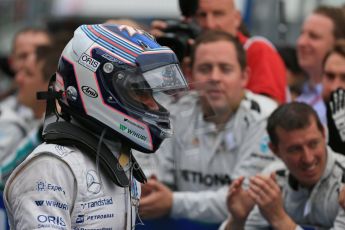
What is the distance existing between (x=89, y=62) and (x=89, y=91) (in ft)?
0.41

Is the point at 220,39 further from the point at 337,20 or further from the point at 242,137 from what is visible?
the point at 337,20

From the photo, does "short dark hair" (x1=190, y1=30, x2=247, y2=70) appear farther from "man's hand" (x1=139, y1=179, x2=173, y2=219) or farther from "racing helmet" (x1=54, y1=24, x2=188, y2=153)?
"racing helmet" (x1=54, y1=24, x2=188, y2=153)

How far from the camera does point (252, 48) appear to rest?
8.21 m

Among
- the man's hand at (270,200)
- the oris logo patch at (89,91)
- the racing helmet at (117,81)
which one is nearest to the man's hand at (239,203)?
the man's hand at (270,200)

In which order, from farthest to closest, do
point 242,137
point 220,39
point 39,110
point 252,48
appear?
point 39,110 < point 252,48 < point 220,39 < point 242,137

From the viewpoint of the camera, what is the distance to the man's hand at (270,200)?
6.29 m

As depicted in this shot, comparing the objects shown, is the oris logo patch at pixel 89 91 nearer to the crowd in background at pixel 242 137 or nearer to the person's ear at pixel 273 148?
the crowd in background at pixel 242 137

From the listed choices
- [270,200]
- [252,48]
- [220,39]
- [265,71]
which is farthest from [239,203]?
[252,48]

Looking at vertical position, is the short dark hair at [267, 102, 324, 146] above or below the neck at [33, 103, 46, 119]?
above

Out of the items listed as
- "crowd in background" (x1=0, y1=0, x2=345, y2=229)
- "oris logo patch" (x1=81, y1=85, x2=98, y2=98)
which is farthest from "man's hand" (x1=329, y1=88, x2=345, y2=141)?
"oris logo patch" (x1=81, y1=85, x2=98, y2=98)

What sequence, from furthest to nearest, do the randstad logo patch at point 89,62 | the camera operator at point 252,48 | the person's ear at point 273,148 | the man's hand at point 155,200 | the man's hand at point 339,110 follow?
the camera operator at point 252,48 → the man's hand at point 155,200 → the man's hand at point 339,110 → the person's ear at point 273,148 → the randstad logo patch at point 89,62

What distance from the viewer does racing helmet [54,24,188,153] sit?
15.5ft

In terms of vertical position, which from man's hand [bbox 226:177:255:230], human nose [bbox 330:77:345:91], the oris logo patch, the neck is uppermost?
the oris logo patch

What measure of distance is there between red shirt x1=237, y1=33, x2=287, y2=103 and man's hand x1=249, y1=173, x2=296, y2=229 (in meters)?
1.80
